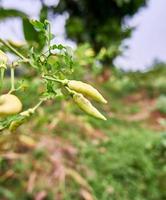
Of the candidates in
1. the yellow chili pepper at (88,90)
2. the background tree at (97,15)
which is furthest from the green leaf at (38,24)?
the background tree at (97,15)

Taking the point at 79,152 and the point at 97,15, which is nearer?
the point at 79,152

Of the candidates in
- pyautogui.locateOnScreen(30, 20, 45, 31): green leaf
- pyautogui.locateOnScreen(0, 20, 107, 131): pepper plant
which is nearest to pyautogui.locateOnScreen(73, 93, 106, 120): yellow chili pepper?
pyautogui.locateOnScreen(0, 20, 107, 131): pepper plant

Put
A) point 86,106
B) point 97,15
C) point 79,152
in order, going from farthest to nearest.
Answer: point 97,15
point 79,152
point 86,106

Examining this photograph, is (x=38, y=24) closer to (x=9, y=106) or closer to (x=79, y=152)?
(x=9, y=106)

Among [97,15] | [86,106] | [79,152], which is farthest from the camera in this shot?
[97,15]

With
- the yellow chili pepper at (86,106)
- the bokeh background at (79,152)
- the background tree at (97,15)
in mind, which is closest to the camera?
the yellow chili pepper at (86,106)

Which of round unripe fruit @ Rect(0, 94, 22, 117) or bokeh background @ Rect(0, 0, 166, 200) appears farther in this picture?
bokeh background @ Rect(0, 0, 166, 200)

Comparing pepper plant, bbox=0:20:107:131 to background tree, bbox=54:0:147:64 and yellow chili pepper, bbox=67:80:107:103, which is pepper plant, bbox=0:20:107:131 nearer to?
yellow chili pepper, bbox=67:80:107:103

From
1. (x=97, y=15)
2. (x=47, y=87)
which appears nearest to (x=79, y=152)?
(x=47, y=87)

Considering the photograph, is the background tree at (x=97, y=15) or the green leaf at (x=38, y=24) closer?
the green leaf at (x=38, y=24)

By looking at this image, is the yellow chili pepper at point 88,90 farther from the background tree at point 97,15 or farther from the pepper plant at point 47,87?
the background tree at point 97,15
